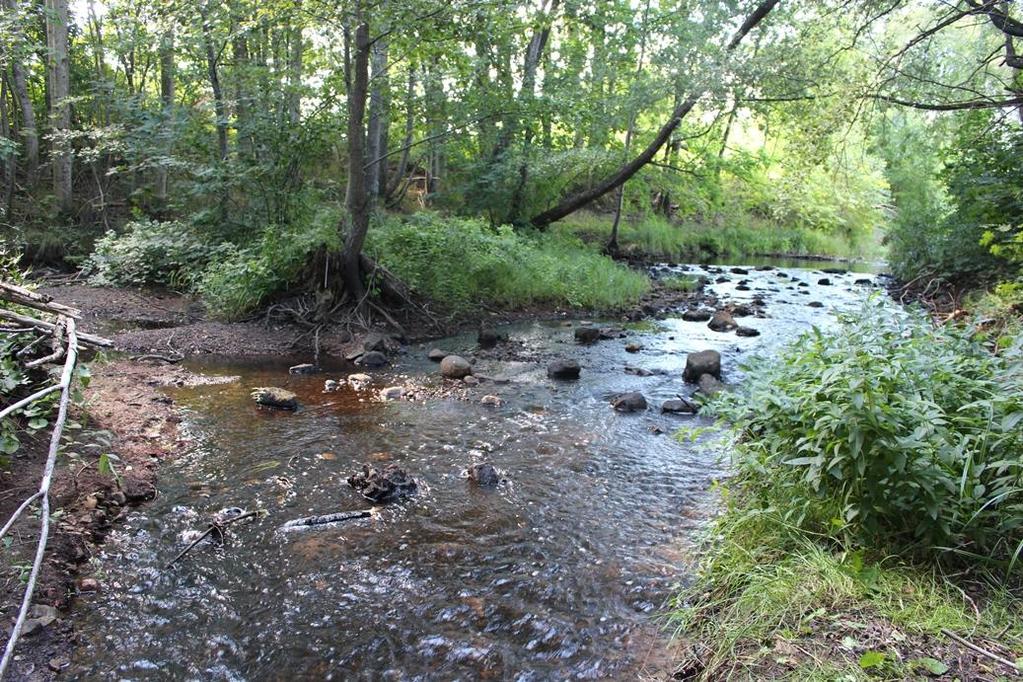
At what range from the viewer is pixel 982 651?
8.56ft

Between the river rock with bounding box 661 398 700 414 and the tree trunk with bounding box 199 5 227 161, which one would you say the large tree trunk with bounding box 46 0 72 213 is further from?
the river rock with bounding box 661 398 700 414

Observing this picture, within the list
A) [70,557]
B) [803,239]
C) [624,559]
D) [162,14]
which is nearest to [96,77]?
[162,14]

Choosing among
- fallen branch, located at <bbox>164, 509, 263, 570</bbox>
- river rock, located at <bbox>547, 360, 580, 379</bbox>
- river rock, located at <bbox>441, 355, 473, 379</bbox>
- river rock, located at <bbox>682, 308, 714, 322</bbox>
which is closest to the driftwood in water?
fallen branch, located at <bbox>164, 509, 263, 570</bbox>

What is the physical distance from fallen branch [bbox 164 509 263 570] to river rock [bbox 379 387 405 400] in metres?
3.05

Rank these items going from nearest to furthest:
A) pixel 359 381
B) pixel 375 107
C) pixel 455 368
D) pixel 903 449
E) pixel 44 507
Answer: pixel 44 507 < pixel 903 449 < pixel 359 381 < pixel 455 368 < pixel 375 107

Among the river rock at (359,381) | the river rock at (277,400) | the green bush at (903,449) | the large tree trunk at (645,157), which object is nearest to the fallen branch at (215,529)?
the river rock at (277,400)

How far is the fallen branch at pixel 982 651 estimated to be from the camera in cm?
250

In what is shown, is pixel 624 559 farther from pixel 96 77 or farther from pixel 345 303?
pixel 96 77

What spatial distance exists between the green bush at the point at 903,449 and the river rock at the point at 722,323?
8.22m

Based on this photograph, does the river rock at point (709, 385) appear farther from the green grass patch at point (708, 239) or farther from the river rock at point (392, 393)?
the green grass patch at point (708, 239)

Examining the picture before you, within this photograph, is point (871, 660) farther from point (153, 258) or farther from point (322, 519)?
point (153, 258)

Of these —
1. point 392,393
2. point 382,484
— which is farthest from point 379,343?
point 382,484

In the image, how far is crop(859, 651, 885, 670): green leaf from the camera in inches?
102

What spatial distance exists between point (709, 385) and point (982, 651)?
19.3 ft
